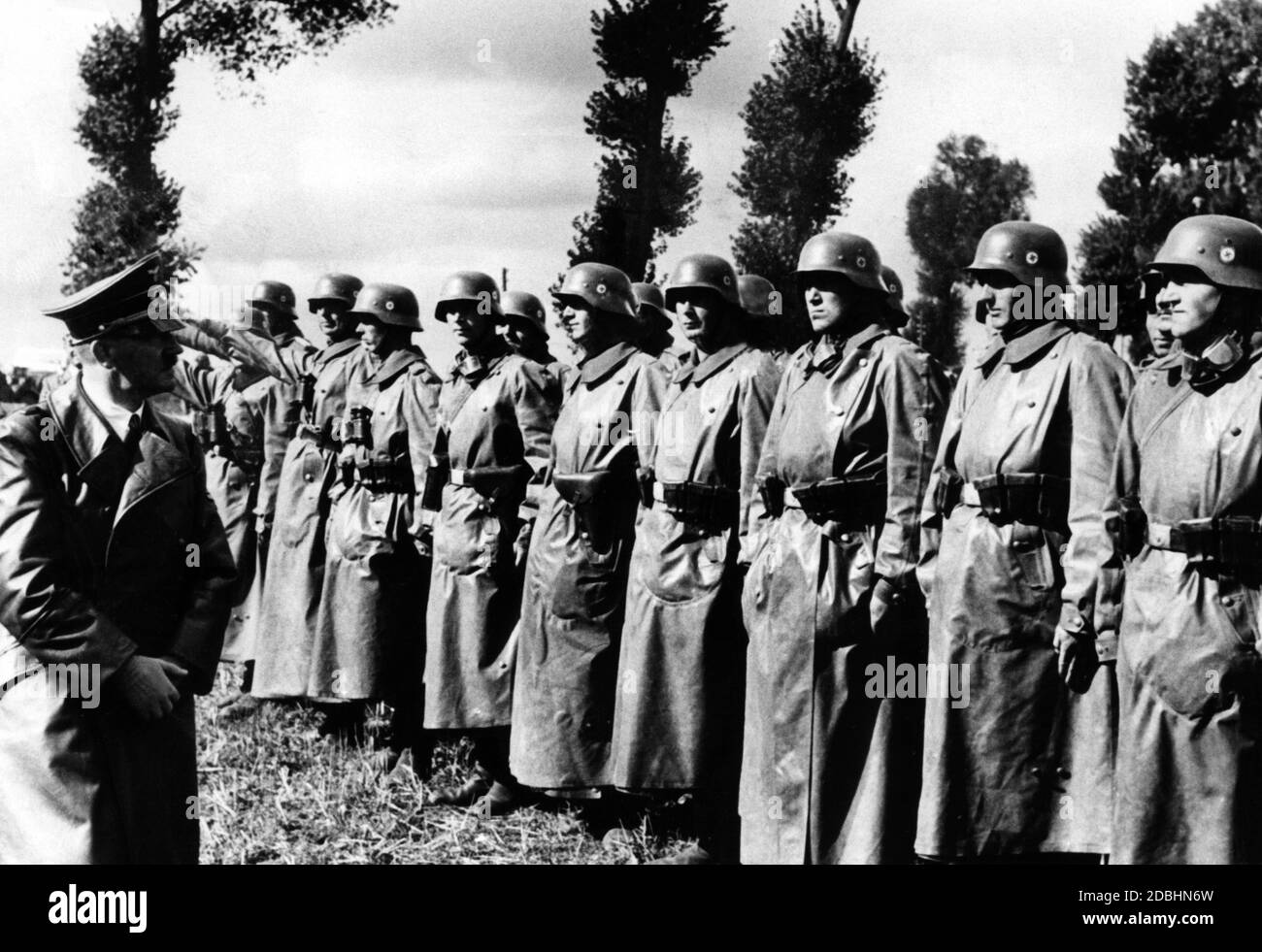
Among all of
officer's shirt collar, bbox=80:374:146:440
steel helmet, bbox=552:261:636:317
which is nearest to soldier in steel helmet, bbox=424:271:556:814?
steel helmet, bbox=552:261:636:317

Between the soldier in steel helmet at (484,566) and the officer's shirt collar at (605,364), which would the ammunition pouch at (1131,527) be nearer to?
the officer's shirt collar at (605,364)

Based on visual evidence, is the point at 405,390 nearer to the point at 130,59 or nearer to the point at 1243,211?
the point at 130,59

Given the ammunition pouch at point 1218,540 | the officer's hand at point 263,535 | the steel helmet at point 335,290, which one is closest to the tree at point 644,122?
the steel helmet at point 335,290

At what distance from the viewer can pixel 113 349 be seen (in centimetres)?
504

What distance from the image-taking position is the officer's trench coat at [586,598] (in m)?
7.79

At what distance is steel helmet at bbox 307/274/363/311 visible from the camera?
10.9m

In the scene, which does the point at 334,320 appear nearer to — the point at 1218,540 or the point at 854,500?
the point at 854,500

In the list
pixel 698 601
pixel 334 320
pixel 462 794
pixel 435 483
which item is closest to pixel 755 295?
pixel 698 601

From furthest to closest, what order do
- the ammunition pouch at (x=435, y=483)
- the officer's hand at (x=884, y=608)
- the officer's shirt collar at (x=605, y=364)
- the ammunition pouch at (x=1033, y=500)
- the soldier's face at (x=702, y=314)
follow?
the ammunition pouch at (x=435, y=483)
the officer's shirt collar at (x=605, y=364)
the soldier's face at (x=702, y=314)
the officer's hand at (x=884, y=608)
the ammunition pouch at (x=1033, y=500)

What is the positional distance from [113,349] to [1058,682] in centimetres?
357

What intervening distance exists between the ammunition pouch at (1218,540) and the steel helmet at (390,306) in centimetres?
581

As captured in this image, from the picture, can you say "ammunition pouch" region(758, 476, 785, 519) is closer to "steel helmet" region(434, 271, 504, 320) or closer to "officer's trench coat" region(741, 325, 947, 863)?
"officer's trench coat" region(741, 325, 947, 863)

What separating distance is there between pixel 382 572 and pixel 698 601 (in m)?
2.92

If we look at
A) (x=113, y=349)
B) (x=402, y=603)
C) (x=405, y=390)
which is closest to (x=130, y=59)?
(x=405, y=390)
